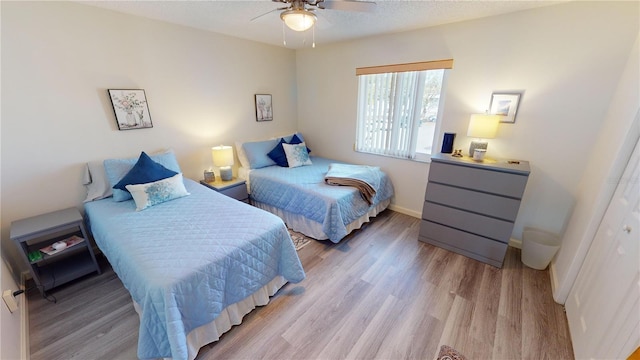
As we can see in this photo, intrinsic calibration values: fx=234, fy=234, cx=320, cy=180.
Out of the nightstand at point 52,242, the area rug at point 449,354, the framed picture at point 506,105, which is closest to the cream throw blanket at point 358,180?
the framed picture at point 506,105

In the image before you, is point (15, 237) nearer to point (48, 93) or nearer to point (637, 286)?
point (48, 93)

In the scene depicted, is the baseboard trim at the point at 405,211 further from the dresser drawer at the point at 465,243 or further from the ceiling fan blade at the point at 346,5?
the ceiling fan blade at the point at 346,5

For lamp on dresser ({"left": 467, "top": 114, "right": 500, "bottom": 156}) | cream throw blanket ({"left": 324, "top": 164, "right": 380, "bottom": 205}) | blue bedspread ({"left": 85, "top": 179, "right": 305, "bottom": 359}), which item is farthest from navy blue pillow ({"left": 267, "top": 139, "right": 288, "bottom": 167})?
lamp on dresser ({"left": 467, "top": 114, "right": 500, "bottom": 156})

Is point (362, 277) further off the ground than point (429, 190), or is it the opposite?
point (429, 190)

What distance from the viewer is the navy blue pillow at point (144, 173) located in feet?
6.84

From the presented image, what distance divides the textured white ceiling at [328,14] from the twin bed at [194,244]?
52.6 inches

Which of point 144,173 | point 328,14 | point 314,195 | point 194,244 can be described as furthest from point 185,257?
point 328,14

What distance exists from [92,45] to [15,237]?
1621 mm

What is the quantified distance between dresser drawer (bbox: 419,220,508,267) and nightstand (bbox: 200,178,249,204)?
2.17 metres

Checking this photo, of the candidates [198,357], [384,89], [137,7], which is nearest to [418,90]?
[384,89]

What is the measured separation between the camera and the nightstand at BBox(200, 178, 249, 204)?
2.80 m

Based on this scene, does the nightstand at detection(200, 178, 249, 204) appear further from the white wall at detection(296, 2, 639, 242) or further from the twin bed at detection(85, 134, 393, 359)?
the white wall at detection(296, 2, 639, 242)

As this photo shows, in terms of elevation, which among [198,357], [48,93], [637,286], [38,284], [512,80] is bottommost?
[198,357]

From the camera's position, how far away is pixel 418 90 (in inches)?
107
